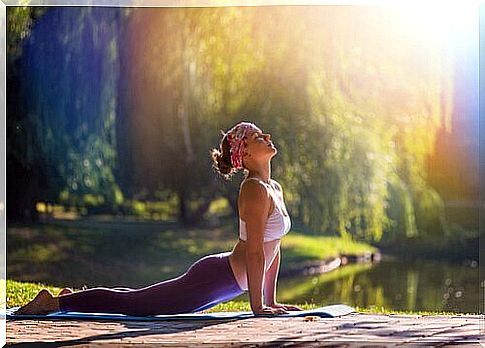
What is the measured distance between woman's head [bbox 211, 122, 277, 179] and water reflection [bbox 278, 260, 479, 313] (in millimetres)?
952

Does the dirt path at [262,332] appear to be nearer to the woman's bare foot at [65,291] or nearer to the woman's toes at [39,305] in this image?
the woman's toes at [39,305]

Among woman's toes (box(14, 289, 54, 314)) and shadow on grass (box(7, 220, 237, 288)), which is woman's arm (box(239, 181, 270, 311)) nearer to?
shadow on grass (box(7, 220, 237, 288))

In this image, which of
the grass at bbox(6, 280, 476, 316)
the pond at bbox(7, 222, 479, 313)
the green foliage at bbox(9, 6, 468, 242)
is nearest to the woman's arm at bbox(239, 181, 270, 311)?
the grass at bbox(6, 280, 476, 316)

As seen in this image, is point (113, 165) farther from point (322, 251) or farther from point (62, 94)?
point (322, 251)

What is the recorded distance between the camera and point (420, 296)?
6.16m

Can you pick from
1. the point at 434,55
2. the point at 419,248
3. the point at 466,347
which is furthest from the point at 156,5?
the point at 466,347

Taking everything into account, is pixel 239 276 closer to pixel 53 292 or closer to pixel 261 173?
pixel 261 173

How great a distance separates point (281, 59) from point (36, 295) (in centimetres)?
211

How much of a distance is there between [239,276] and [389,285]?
4.00ft

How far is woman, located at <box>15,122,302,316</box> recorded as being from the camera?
5.49 meters

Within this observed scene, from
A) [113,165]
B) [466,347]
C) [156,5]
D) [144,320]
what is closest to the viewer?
[466,347]

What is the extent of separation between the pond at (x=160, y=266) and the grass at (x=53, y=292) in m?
0.05

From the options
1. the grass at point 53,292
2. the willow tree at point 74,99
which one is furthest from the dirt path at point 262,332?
the willow tree at point 74,99

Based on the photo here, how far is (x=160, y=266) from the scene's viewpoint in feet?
20.5
